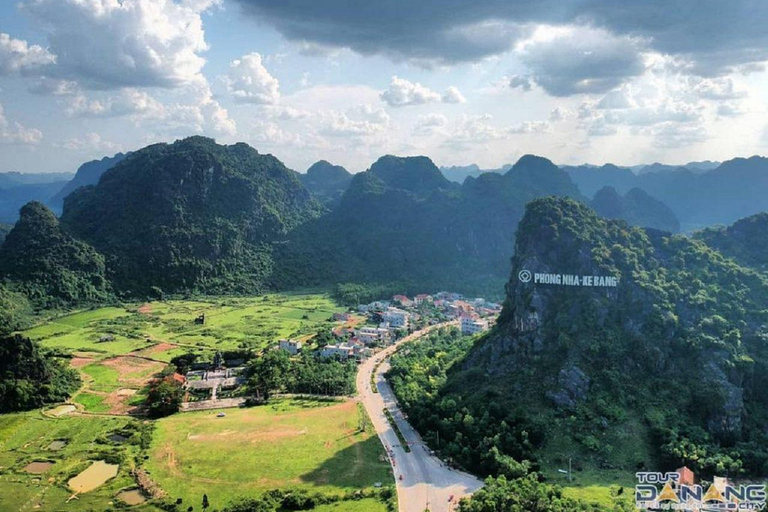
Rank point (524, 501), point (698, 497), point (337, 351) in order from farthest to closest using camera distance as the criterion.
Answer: point (337, 351) → point (524, 501) → point (698, 497)

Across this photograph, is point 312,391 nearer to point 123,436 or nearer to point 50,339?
point 123,436

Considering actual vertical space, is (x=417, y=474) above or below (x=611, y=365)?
below

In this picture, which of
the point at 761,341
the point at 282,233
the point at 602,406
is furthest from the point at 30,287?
the point at 761,341

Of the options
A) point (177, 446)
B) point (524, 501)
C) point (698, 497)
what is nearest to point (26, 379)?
point (177, 446)

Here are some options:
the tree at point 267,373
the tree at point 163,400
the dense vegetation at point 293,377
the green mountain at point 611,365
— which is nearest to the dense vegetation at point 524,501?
the green mountain at point 611,365

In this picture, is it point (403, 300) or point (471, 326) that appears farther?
point (403, 300)

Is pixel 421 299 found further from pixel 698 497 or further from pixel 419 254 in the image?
pixel 698 497
